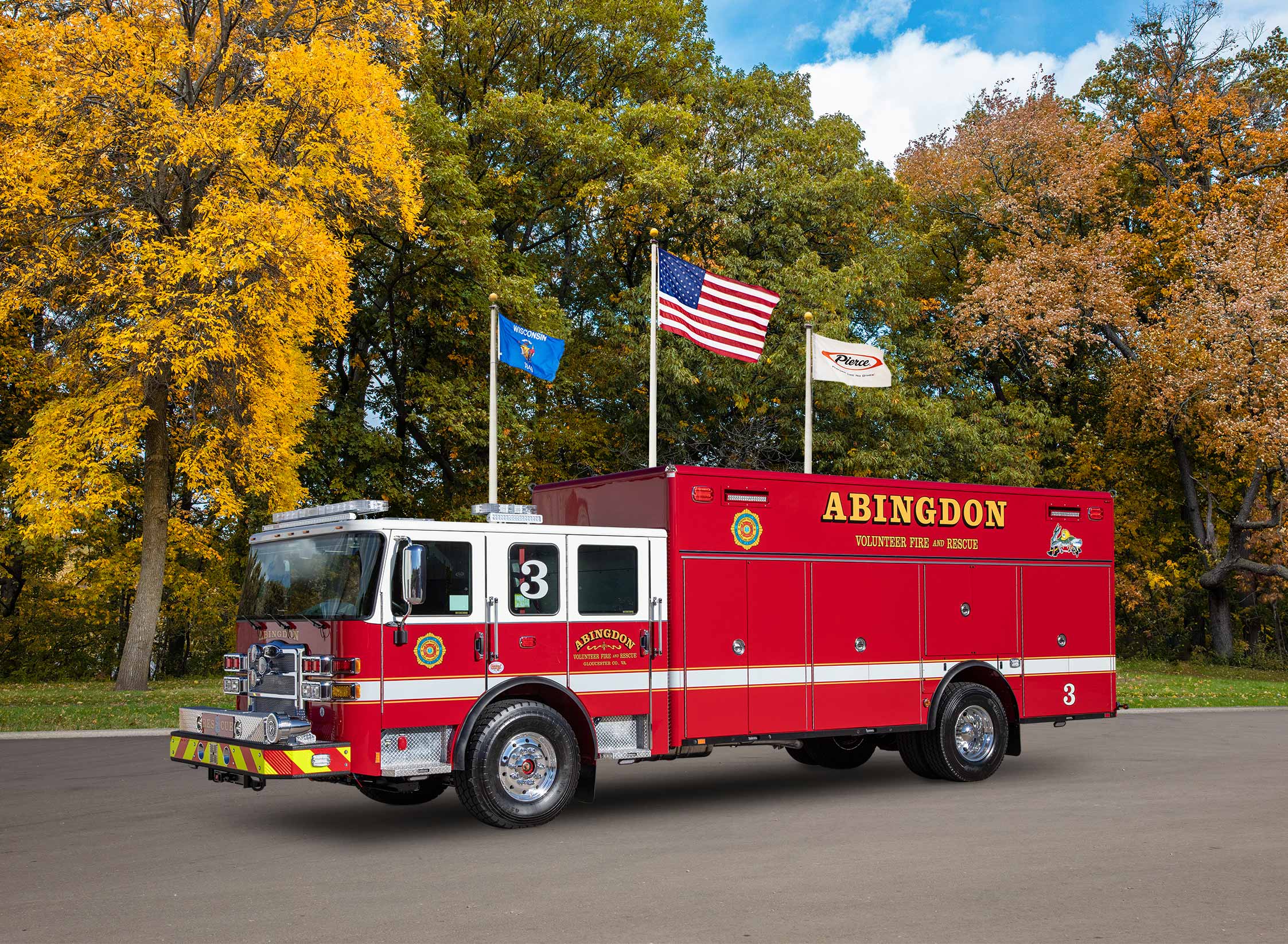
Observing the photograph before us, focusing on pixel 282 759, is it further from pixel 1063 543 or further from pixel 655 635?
pixel 1063 543

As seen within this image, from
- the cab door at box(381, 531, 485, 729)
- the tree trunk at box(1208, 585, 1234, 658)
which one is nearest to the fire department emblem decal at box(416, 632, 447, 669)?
the cab door at box(381, 531, 485, 729)

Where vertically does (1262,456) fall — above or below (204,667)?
above

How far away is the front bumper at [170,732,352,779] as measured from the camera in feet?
29.2

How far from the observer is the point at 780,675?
11.3m

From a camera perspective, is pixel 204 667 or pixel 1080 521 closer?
pixel 1080 521

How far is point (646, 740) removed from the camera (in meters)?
10.5

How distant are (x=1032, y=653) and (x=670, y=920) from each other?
24.3 ft

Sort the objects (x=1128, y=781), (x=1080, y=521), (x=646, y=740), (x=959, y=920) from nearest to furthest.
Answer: (x=959, y=920), (x=646, y=740), (x=1128, y=781), (x=1080, y=521)

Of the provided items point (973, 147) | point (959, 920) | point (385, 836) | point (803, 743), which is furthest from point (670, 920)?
point (973, 147)

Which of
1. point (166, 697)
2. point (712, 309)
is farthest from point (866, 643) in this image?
point (166, 697)

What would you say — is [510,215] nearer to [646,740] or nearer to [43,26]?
[43,26]

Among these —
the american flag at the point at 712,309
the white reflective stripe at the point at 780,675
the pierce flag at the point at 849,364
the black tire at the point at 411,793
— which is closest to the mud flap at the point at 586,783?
the black tire at the point at 411,793

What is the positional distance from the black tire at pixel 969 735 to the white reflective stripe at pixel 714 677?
248 cm

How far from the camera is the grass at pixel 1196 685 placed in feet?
77.2
